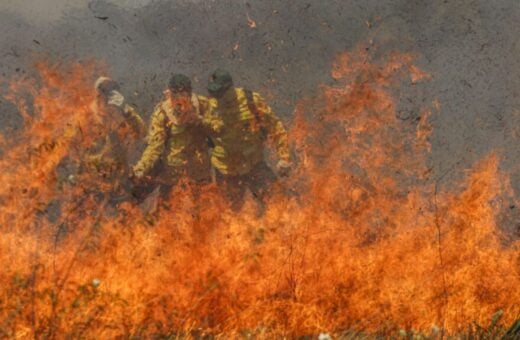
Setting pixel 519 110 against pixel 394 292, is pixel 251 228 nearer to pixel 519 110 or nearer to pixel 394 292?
pixel 394 292

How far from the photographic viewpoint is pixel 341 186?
7.92 meters

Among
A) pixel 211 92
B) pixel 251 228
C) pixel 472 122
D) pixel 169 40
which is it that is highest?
pixel 169 40

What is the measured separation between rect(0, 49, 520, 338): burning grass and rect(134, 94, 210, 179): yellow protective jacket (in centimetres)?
24

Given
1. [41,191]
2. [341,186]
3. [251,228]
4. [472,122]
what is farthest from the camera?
[472,122]

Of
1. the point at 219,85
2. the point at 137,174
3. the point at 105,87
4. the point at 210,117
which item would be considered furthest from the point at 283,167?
the point at 105,87

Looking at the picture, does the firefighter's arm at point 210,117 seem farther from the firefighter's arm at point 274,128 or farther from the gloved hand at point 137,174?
the gloved hand at point 137,174

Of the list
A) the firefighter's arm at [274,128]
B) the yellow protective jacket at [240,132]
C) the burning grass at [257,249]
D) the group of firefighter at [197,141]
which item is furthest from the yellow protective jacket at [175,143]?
the firefighter's arm at [274,128]

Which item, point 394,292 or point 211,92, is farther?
point 211,92

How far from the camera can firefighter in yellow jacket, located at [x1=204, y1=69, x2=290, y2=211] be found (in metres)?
6.77

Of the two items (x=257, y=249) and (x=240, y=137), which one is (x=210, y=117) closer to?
(x=240, y=137)

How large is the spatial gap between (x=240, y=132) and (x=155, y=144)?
731 mm

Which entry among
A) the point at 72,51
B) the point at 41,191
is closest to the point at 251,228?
the point at 41,191

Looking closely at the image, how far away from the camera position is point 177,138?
6.81 metres

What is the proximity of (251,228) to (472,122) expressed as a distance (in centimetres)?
493
